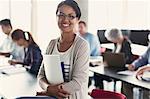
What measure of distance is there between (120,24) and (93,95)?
5417mm

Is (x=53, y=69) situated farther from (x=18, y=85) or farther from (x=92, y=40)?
(x=92, y=40)

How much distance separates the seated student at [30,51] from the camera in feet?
12.0

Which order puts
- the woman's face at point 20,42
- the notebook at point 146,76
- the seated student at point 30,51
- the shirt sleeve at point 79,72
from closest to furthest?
1. the shirt sleeve at point 79,72
2. the notebook at point 146,76
3. the seated student at point 30,51
4. the woman's face at point 20,42

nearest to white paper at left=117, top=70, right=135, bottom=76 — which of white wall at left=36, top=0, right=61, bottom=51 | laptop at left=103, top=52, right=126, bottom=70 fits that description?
laptop at left=103, top=52, right=126, bottom=70

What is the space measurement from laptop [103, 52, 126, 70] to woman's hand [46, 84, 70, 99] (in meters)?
1.95

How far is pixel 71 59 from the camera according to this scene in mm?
2113

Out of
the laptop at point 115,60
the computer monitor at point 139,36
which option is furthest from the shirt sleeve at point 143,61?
the computer monitor at point 139,36

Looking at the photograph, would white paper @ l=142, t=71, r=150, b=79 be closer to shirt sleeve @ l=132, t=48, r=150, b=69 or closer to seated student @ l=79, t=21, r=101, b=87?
shirt sleeve @ l=132, t=48, r=150, b=69

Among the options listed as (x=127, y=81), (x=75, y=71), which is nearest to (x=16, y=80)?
(x=127, y=81)

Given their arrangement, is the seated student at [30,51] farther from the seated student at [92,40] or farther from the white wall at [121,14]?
the white wall at [121,14]

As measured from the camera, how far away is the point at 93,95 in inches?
116

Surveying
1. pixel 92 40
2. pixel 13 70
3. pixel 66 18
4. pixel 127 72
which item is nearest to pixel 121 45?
pixel 127 72

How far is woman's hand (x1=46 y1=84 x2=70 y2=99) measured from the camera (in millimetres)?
2082

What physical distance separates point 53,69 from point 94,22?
18.6 feet
